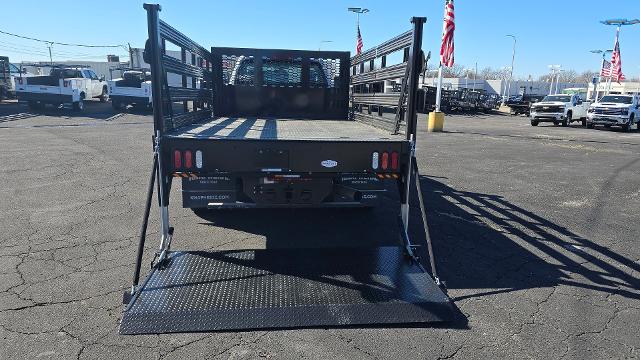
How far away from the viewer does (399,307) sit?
11.4 feet

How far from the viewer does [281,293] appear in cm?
363

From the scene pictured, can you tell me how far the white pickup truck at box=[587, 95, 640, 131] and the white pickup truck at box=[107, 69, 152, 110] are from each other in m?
24.3

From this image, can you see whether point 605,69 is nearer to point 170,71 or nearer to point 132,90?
point 132,90

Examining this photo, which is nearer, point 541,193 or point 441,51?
point 541,193

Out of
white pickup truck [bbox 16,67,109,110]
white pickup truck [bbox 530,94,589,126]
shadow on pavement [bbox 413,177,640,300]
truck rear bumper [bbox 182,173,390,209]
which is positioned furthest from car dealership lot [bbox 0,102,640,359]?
white pickup truck [bbox 530,94,589,126]

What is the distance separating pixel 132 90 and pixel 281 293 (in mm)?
23568

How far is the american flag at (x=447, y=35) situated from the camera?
1698cm

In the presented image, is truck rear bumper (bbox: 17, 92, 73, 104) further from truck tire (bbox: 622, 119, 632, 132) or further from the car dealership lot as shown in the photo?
truck tire (bbox: 622, 119, 632, 132)

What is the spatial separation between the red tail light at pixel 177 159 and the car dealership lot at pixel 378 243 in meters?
1.14

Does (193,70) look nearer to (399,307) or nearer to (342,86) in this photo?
(342,86)

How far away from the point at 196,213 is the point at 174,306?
8.96ft

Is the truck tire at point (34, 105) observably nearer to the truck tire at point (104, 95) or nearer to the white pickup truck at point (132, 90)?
the white pickup truck at point (132, 90)

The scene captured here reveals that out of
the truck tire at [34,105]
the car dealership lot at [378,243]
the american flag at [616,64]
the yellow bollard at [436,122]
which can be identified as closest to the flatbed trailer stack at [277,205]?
the car dealership lot at [378,243]

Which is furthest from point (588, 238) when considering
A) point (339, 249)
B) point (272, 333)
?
point (272, 333)
